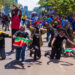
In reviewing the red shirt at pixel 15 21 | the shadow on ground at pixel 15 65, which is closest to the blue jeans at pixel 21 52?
the shadow on ground at pixel 15 65

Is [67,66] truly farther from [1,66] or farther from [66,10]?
[66,10]

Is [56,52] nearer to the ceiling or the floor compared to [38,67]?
nearer to the ceiling

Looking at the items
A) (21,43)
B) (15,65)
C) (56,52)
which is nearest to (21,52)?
(21,43)

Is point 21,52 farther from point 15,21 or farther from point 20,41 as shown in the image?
point 15,21

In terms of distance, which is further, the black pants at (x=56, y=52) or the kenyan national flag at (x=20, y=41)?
the black pants at (x=56, y=52)

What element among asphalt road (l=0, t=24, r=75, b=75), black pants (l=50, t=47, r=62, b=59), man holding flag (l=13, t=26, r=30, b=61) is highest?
man holding flag (l=13, t=26, r=30, b=61)

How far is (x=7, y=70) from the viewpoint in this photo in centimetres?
775

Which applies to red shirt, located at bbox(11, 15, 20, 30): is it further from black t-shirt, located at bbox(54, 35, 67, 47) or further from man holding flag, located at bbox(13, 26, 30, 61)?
black t-shirt, located at bbox(54, 35, 67, 47)

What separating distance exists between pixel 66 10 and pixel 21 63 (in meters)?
8.68

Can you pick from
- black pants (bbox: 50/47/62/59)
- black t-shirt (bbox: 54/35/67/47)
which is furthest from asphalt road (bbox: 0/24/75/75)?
black t-shirt (bbox: 54/35/67/47)

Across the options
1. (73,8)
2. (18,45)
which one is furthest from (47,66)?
(73,8)

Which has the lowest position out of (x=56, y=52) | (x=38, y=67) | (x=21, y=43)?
(x=38, y=67)

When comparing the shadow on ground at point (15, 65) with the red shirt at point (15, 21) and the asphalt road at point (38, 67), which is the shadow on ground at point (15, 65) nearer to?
the asphalt road at point (38, 67)

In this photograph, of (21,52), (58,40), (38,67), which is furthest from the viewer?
(58,40)
